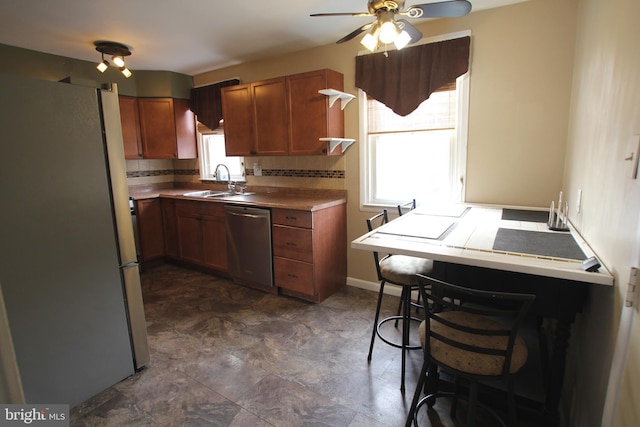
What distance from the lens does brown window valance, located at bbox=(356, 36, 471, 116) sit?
262 cm

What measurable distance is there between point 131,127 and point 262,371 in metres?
3.57

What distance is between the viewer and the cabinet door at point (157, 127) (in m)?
4.28

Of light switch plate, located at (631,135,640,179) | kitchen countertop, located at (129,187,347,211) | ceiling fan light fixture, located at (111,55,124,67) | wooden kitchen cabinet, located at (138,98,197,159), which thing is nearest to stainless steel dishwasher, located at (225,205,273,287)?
kitchen countertop, located at (129,187,347,211)

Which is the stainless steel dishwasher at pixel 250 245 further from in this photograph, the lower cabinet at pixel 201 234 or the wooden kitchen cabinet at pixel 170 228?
the wooden kitchen cabinet at pixel 170 228

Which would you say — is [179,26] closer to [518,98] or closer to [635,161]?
[518,98]

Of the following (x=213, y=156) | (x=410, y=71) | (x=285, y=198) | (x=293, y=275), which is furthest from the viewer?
(x=213, y=156)

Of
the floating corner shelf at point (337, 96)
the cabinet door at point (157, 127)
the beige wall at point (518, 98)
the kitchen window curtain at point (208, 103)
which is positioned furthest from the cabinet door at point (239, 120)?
the beige wall at point (518, 98)

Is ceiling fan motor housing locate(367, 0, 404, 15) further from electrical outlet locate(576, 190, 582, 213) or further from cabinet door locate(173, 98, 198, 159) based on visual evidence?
cabinet door locate(173, 98, 198, 159)

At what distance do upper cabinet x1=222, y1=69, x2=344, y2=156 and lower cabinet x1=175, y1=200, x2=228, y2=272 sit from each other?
752 mm

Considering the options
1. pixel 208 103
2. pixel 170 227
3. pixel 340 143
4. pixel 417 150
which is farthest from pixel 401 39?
pixel 170 227

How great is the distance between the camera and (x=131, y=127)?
4211 mm

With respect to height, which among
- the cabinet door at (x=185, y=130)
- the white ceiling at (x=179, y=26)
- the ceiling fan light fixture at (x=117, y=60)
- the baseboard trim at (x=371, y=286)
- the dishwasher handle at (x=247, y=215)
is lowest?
the baseboard trim at (x=371, y=286)

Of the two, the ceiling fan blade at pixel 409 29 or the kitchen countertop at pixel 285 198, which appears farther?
the kitchen countertop at pixel 285 198

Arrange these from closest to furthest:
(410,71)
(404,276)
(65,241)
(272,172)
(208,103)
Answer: (65,241), (404,276), (410,71), (272,172), (208,103)
